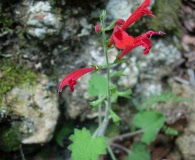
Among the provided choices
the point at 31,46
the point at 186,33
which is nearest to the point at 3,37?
the point at 31,46

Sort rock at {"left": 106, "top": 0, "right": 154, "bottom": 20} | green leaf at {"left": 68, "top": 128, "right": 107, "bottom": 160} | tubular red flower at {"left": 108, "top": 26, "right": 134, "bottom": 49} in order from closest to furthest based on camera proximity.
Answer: tubular red flower at {"left": 108, "top": 26, "right": 134, "bottom": 49} < green leaf at {"left": 68, "top": 128, "right": 107, "bottom": 160} < rock at {"left": 106, "top": 0, "right": 154, "bottom": 20}

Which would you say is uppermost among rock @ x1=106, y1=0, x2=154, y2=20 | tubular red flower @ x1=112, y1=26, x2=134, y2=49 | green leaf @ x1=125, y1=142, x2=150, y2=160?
tubular red flower @ x1=112, y1=26, x2=134, y2=49

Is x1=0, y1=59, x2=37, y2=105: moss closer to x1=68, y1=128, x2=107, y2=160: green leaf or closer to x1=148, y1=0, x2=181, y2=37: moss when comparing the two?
x1=68, y1=128, x2=107, y2=160: green leaf

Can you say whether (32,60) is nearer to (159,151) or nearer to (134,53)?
(134,53)

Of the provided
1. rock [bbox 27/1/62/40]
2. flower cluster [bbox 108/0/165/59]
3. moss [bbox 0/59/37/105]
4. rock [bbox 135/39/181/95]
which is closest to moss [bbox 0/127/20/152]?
moss [bbox 0/59/37/105]

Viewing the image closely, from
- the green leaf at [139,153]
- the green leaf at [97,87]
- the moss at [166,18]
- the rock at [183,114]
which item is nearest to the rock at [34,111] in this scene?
the green leaf at [97,87]

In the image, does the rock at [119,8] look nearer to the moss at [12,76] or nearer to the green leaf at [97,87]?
the green leaf at [97,87]
